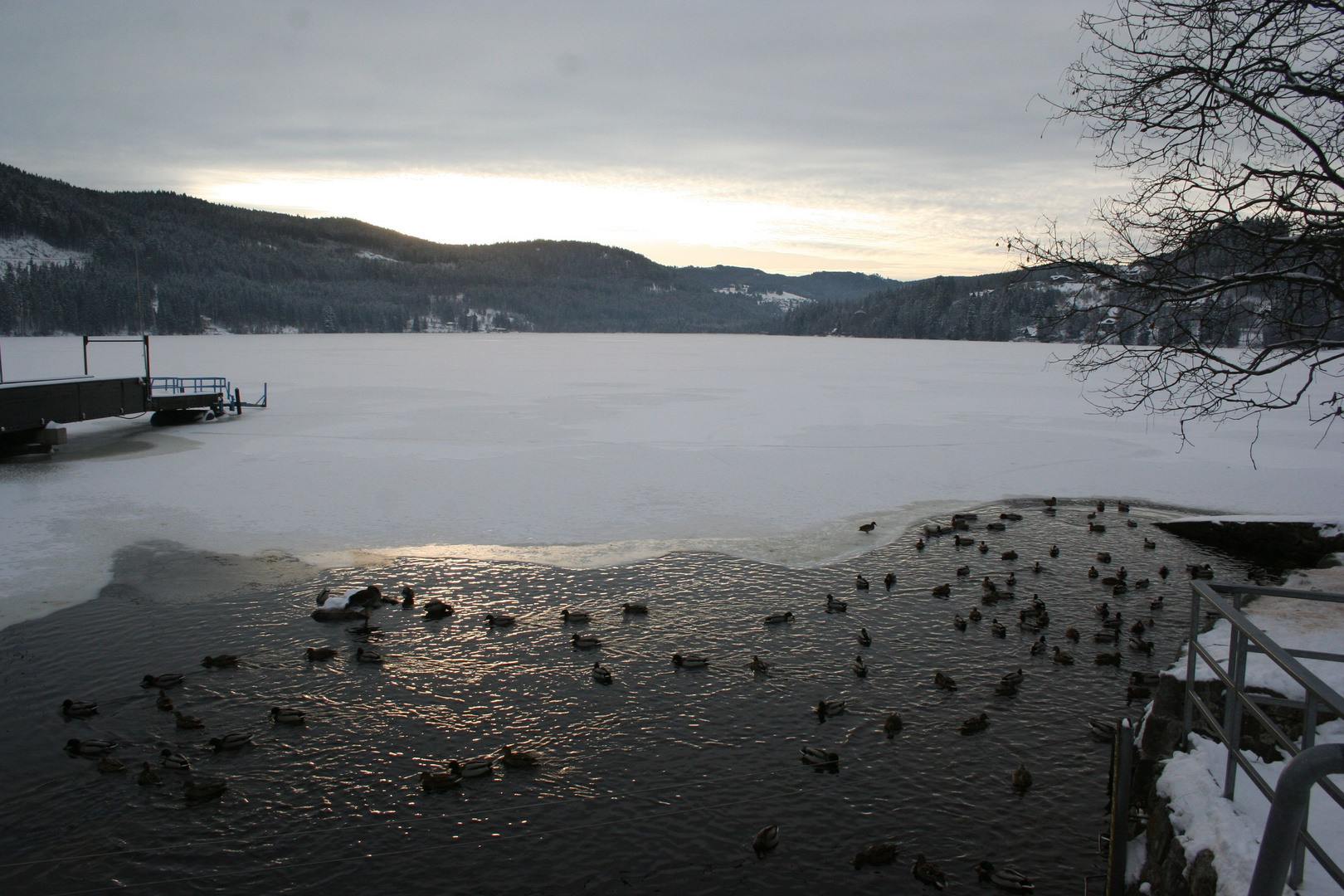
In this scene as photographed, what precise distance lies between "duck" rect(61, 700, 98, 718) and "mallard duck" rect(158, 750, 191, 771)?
1.39 metres

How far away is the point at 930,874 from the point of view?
571 centimetres

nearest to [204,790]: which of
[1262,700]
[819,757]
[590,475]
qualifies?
[819,757]

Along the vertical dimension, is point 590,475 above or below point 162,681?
above

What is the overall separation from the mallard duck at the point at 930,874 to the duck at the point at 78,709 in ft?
25.7

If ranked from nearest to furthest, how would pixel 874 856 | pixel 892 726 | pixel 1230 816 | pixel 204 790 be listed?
pixel 1230 816 → pixel 874 856 → pixel 204 790 → pixel 892 726

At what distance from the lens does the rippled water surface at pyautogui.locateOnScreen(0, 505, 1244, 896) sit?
5914 millimetres

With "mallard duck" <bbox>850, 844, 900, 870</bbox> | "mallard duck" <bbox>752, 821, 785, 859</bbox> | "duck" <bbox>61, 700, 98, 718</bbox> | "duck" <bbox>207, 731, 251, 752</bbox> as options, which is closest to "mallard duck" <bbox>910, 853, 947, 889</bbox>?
"mallard duck" <bbox>850, 844, 900, 870</bbox>

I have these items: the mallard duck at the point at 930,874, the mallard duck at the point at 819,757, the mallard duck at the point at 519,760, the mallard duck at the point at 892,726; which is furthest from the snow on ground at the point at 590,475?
the mallard duck at the point at 930,874

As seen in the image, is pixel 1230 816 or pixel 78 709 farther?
pixel 78 709

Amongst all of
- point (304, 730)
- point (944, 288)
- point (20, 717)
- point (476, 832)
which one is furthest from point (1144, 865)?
point (944, 288)

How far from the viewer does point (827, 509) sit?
16.2 m

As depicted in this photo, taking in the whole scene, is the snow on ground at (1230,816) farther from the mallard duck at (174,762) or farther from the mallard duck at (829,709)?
the mallard duck at (174,762)

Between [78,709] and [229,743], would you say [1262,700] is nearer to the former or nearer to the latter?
[229,743]

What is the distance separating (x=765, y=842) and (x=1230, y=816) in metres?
3.16
